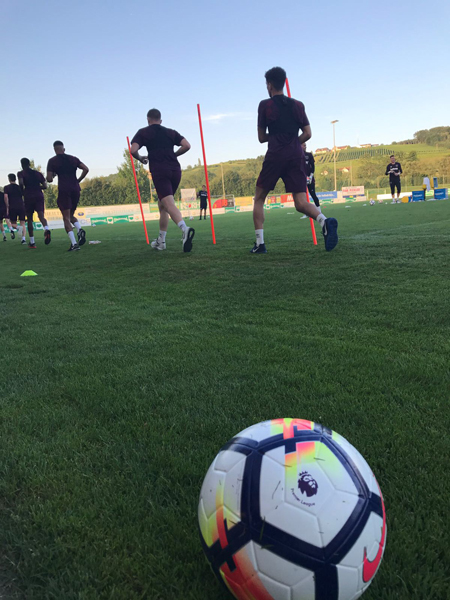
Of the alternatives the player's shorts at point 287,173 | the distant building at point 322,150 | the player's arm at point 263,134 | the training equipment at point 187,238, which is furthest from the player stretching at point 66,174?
the distant building at point 322,150

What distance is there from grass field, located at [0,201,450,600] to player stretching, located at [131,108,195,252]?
283cm

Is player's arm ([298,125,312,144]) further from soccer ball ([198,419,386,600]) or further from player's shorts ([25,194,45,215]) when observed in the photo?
player's shorts ([25,194,45,215])

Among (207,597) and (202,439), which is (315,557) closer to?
(207,597)

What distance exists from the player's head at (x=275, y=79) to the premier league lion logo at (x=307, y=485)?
19.3ft

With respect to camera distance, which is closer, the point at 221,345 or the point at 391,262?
the point at 221,345

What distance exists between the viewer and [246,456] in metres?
1.17

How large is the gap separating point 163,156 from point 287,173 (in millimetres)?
2432

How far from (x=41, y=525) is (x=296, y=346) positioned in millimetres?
1928

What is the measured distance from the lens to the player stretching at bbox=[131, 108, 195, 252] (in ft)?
23.3

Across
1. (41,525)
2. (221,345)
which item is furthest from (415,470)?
(221,345)

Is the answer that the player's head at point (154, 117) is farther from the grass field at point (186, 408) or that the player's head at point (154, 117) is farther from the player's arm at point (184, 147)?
the grass field at point (186, 408)

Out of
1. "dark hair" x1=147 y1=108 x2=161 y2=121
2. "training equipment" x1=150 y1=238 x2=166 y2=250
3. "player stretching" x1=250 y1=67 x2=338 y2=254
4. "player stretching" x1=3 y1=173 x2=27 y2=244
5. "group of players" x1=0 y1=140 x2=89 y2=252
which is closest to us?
"player stretching" x1=250 y1=67 x2=338 y2=254

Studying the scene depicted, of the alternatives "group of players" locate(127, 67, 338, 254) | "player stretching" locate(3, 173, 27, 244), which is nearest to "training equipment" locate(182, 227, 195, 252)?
"group of players" locate(127, 67, 338, 254)

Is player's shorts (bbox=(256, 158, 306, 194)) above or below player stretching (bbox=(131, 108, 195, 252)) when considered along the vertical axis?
below
